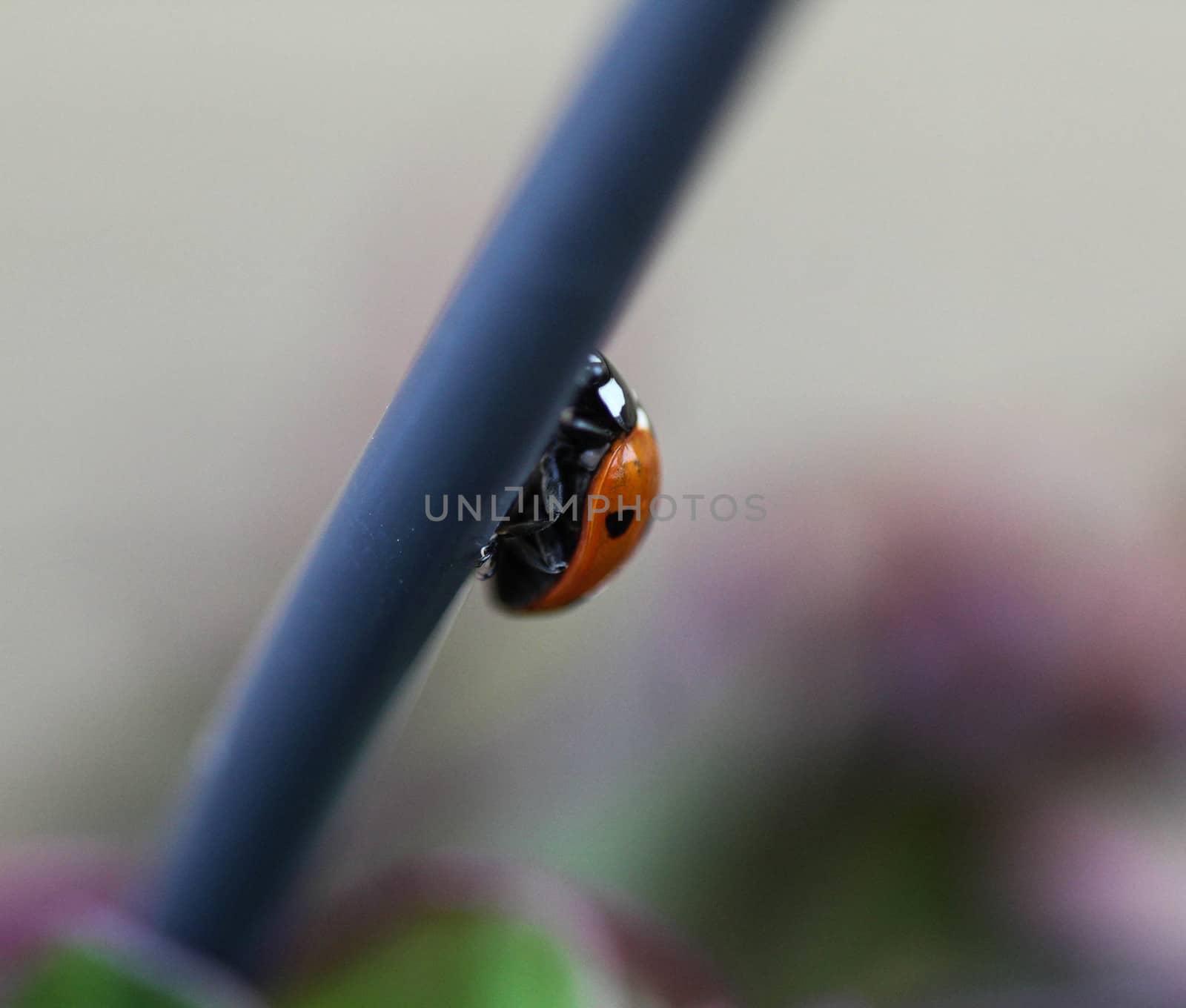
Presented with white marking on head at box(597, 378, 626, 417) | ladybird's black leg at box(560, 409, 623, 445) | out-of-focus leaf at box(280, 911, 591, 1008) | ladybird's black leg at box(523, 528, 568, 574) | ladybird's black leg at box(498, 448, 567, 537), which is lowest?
out-of-focus leaf at box(280, 911, 591, 1008)

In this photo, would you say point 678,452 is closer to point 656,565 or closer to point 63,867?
point 656,565

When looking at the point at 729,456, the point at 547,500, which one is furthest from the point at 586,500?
the point at 729,456

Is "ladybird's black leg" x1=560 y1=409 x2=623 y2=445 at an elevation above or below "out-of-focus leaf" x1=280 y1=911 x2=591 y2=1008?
above

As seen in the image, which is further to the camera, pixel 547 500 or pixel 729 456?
pixel 729 456

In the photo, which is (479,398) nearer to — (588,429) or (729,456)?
(588,429)

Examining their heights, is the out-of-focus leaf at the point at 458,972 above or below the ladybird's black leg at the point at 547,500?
below

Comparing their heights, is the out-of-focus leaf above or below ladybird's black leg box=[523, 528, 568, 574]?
below

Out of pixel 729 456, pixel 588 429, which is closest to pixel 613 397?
pixel 588 429

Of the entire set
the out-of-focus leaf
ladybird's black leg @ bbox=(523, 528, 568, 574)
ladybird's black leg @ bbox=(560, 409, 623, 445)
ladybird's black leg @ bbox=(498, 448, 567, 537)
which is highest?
ladybird's black leg @ bbox=(560, 409, 623, 445)
